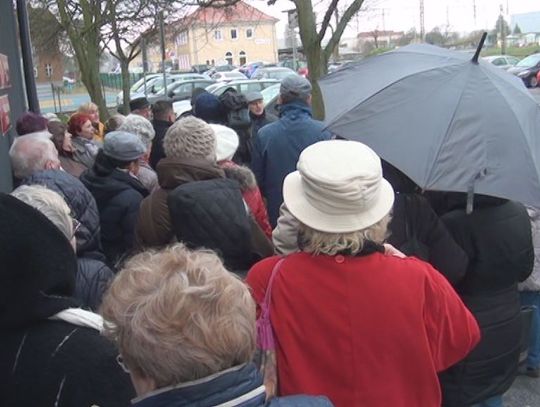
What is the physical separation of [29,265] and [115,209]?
232 centimetres

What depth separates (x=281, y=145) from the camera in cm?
484

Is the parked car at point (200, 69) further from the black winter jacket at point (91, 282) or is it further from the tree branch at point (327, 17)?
the black winter jacket at point (91, 282)

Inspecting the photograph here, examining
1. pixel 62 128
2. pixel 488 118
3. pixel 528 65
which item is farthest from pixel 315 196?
pixel 528 65

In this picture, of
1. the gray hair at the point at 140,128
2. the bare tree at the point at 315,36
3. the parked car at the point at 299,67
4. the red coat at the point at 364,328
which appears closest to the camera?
the red coat at the point at 364,328

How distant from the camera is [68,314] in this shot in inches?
70.5

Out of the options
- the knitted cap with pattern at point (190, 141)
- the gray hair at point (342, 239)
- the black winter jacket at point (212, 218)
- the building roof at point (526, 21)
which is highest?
the building roof at point (526, 21)

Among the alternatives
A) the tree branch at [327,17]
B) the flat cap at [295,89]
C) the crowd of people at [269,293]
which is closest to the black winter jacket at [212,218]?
the crowd of people at [269,293]

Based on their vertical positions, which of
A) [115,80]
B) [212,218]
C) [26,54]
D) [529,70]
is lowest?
[529,70]

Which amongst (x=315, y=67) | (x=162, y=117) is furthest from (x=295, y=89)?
(x=315, y=67)

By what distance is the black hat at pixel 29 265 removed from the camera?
5.33 feet

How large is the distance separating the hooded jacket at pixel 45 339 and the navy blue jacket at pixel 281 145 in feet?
10.4

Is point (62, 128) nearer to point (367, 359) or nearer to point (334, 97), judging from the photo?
point (334, 97)

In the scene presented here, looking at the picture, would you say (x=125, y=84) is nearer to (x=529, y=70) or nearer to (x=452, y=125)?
(x=452, y=125)

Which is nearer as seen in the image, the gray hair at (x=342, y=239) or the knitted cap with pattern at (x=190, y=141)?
the gray hair at (x=342, y=239)
